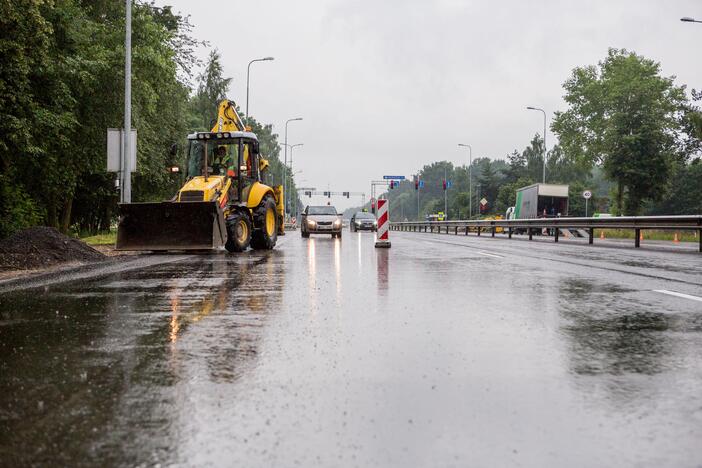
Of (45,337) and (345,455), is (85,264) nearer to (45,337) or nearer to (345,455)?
(45,337)

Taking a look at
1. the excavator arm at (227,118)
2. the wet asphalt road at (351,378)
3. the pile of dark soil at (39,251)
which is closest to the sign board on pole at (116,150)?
the excavator arm at (227,118)

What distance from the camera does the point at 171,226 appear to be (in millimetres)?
16094

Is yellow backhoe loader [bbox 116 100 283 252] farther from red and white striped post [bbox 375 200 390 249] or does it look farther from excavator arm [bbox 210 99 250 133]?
red and white striped post [bbox 375 200 390 249]

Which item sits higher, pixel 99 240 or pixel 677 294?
pixel 677 294

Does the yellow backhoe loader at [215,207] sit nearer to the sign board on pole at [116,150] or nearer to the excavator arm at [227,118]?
the excavator arm at [227,118]

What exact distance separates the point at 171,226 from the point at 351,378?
12620mm

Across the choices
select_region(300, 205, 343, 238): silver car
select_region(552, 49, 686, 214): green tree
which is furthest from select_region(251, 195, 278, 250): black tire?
select_region(552, 49, 686, 214): green tree

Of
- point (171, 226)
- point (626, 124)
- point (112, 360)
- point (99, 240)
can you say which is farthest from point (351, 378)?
point (626, 124)

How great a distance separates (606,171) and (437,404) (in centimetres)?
5721

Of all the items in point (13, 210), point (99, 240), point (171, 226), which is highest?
point (13, 210)

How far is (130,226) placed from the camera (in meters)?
16.3

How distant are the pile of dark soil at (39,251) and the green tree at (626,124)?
48241 mm

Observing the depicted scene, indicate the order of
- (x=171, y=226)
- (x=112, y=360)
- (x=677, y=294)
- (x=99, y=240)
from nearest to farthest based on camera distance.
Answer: (x=112, y=360) < (x=677, y=294) < (x=171, y=226) < (x=99, y=240)

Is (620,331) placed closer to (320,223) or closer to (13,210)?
(13,210)
